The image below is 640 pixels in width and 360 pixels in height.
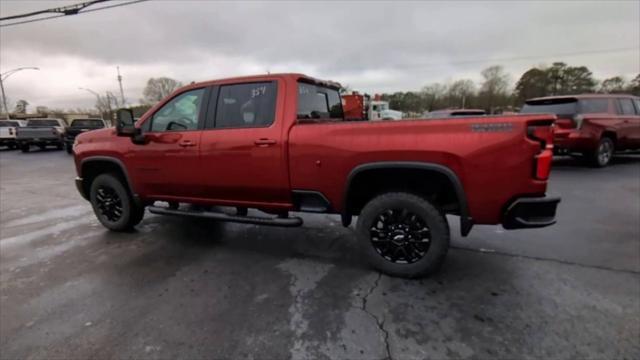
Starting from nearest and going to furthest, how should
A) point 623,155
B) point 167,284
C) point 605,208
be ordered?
1. point 167,284
2. point 605,208
3. point 623,155

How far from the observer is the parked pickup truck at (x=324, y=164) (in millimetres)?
2770

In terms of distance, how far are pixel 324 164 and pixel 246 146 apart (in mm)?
890

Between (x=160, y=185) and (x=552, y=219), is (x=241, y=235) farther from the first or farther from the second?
(x=552, y=219)

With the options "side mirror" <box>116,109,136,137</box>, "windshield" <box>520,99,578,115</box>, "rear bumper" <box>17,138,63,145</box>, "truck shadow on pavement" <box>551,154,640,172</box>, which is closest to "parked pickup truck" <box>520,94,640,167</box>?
"windshield" <box>520,99,578,115</box>

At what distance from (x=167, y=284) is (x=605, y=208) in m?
6.30

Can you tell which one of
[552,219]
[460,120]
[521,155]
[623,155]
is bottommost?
[623,155]

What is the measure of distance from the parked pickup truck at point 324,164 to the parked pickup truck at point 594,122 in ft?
21.5

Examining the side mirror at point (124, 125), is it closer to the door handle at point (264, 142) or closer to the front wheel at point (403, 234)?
the door handle at point (264, 142)

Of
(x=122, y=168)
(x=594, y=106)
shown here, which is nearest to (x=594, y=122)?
(x=594, y=106)

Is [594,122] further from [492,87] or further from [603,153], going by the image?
[492,87]

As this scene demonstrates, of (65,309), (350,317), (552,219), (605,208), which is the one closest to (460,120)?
(552,219)

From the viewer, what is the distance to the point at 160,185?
4.26 meters

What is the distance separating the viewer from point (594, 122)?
8273 mm

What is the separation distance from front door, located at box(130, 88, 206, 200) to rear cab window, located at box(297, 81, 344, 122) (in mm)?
1169
